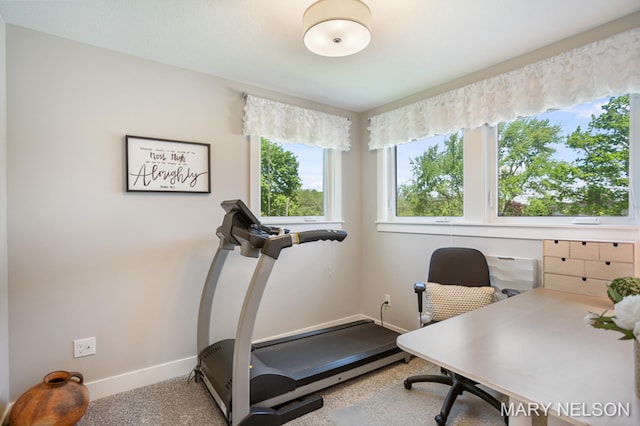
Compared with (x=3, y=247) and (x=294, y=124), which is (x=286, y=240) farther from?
(x=3, y=247)

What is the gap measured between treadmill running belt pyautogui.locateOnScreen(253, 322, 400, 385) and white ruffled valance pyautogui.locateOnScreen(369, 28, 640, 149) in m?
1.89

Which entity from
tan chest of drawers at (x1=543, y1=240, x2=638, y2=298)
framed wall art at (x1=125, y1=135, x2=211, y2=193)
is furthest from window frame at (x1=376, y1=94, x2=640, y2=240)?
framed wall art at (x1=125, y1=135, x2=211, y2=193)

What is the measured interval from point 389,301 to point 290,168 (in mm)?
1725

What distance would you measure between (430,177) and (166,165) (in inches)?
92.5

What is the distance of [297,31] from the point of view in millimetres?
1981

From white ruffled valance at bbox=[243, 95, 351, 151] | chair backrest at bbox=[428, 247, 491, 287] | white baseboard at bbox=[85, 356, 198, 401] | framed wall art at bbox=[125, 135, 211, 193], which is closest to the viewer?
white baseboard at bbox=[85, 356, 198, 401]

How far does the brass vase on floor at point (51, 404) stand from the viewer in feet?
5.31

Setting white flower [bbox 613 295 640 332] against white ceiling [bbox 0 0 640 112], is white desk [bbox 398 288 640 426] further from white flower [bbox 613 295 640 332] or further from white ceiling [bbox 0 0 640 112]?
white ceiling [bbox 0 0 640 112]

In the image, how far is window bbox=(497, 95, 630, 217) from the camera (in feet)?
6.47

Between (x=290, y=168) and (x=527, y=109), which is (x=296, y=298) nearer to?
(x=290, y=168)

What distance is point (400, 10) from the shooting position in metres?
1.76

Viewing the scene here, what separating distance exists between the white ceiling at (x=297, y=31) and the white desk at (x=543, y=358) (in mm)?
1681

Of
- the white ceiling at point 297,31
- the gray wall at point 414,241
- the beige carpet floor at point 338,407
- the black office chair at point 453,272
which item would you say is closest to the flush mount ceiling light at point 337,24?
the white ceiling at point 297,31

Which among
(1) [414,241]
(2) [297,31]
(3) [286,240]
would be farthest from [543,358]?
(2) [297,31]
